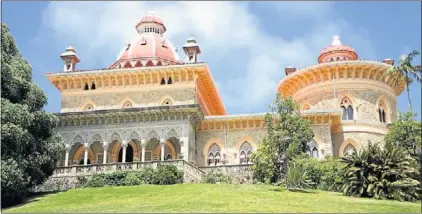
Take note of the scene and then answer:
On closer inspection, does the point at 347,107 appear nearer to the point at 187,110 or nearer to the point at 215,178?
the point at 187,110

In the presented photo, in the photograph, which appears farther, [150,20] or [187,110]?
[150,20]

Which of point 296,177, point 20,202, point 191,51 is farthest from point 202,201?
point 191,51

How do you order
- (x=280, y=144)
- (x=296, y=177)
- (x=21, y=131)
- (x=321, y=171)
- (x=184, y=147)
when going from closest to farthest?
(x=21, y=131), (x=296, y=177), (x=321, y=171), (x=280, y=144), (x=184, y=147)

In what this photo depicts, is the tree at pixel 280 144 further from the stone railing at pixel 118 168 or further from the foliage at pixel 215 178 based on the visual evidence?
the stone railing at pixel 118 168

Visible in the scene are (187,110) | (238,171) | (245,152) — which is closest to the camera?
(238,171)

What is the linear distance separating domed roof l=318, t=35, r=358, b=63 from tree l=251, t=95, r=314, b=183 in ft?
45.7

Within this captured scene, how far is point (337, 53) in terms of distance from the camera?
47656 mm

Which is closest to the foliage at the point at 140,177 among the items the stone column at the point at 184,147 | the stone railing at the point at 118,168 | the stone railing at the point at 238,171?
the stone railing at the point at 118,168

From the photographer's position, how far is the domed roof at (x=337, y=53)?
47531mm

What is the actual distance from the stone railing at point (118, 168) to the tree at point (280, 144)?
4.19 m

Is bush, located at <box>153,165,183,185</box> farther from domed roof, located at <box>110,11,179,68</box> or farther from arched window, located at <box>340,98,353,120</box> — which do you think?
arched window, located at <box>340,98,353,120</box>

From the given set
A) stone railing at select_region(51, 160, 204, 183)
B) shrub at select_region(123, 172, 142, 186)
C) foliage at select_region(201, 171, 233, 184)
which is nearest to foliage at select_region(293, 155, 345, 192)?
foliage at select_region(201, 171, 233, 184)

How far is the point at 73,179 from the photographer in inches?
1361

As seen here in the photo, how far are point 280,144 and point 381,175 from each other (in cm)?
900
